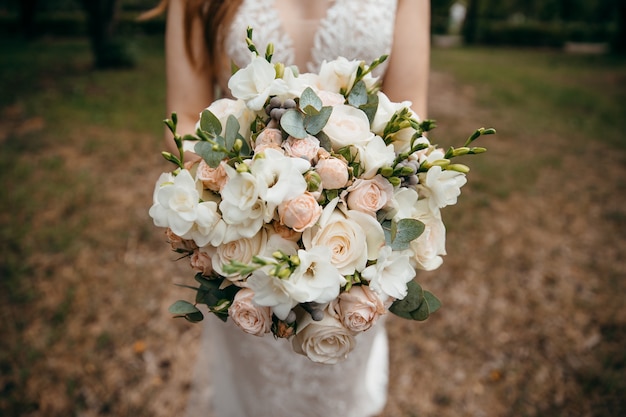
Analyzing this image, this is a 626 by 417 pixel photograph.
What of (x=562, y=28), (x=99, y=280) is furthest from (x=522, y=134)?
(x=562, y=28)

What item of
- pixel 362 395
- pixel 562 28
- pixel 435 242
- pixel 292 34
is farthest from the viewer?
pixel 562 28

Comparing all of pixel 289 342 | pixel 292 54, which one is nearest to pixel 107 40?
pixel 292 54

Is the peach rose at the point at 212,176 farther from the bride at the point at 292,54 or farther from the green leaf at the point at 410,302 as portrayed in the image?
the bride at the point at 292,54

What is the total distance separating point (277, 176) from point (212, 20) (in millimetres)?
1102

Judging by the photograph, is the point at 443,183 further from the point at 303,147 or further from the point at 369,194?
the point at 303,147

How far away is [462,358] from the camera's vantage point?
3168 millimetres

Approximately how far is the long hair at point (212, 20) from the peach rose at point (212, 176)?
0.92m

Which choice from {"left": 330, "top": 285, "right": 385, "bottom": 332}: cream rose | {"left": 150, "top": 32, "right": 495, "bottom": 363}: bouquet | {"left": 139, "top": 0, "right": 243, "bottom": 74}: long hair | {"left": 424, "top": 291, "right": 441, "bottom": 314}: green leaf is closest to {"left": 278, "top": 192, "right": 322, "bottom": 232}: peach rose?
{"left": 150, "top": 32, "right": 495, "bottom": 363}: bouquet

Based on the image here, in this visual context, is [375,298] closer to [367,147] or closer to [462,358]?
[367,147]

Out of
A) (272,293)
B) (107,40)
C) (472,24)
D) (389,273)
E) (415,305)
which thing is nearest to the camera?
(272,293)

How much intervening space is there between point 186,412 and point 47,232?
2521 millimetres

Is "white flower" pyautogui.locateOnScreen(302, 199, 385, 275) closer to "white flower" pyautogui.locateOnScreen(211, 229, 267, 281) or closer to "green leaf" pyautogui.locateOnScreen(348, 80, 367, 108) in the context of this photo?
"white flower" pyautogui.locateOnScreen(211, 229, 267, 281)

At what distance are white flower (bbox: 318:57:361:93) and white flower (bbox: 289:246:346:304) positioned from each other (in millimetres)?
515

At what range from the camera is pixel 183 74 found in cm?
192
